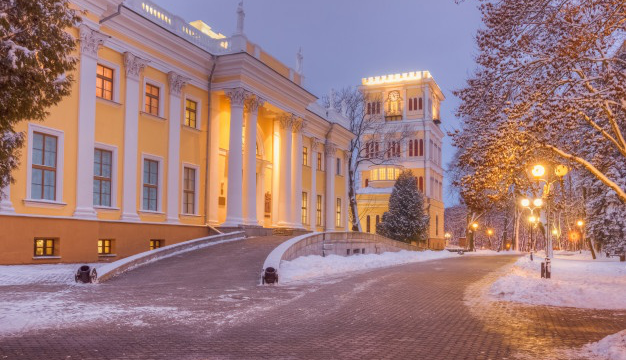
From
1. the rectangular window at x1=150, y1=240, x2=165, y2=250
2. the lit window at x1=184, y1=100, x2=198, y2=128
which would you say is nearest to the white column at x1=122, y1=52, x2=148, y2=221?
the rectangular window at x1=150, y1=240, x2=165, y2=250

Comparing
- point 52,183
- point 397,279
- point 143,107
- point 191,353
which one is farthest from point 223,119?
point 191,353

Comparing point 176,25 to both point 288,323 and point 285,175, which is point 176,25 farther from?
point 288,323

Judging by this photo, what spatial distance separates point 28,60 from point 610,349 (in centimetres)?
877

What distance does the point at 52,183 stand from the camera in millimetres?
21641

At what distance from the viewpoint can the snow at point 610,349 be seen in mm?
7086

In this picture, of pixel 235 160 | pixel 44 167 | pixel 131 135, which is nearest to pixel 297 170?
pixel 235 160

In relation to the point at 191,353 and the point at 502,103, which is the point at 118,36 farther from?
the point at 191,353

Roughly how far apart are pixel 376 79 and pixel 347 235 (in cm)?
5541

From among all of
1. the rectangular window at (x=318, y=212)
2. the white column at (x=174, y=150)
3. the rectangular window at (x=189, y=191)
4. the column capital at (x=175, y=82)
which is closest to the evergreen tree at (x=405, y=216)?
the rectangular window at (x=318, y=212)

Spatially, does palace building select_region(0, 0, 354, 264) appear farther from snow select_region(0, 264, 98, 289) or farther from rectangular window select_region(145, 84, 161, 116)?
snow select_region(0, 264, 98, 289)

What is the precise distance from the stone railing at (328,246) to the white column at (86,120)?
7.54 m

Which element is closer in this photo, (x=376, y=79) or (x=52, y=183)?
(x=52, y=183)

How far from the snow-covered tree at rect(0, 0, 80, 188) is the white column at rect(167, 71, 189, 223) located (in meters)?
17.8

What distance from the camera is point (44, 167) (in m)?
21.3
